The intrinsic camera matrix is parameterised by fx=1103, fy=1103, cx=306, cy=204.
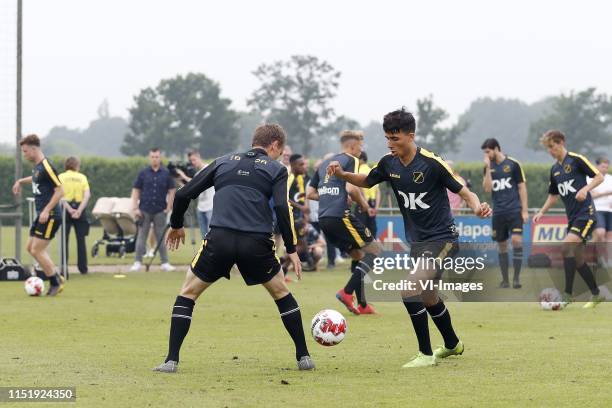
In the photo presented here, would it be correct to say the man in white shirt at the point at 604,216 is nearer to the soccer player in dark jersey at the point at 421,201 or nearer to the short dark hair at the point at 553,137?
the short dark hair at the point at 553,137

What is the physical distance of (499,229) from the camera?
18516mm

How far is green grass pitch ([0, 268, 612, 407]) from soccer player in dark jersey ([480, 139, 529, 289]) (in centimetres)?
312

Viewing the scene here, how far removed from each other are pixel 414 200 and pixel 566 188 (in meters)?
6.44

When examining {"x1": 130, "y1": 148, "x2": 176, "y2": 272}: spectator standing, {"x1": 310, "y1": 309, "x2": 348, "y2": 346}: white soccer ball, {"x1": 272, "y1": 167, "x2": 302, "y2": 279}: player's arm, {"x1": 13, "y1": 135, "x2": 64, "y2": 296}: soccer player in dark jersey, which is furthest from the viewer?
{"x1": 130, "y1": 148, "x2": 176, "y2": 272}: spectator standing

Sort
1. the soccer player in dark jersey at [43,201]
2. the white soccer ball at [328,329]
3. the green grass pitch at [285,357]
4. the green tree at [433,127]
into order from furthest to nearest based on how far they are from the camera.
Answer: the green tree at [433,127] < the soccer player in dark jersey at [43,201] < the white soccer ball at [328,329] < the green grass pitch at [285,357]

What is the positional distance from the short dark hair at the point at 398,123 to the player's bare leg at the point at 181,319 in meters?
1.90

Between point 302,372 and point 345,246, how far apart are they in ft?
17.8

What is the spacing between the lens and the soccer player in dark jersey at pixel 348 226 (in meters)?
13.4

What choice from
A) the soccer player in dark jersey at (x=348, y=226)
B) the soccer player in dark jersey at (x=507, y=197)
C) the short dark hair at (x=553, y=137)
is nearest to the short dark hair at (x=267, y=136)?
the soccer player in dark jersey at (x=348, y=226)

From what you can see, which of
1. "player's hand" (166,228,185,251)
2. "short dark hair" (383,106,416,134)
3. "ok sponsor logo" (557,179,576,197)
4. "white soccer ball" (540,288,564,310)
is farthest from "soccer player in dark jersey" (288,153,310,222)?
Answer: "short dark hair" (383,106,416,134)

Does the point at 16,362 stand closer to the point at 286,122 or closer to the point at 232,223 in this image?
the point at 232,223

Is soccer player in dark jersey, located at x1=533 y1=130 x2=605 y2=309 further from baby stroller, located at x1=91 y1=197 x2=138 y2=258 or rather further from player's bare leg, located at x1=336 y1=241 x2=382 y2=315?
baby stroller, located at x1=91 y1=197 x2=138 y2=258

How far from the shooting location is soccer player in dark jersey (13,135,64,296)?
1555 centimetres

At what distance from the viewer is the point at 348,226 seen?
1366cm
